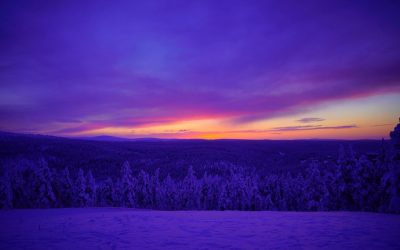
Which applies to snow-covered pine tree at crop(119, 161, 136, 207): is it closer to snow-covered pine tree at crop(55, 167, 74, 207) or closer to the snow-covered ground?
snow-covered pine tree at crop(55, 167, 74, 207)

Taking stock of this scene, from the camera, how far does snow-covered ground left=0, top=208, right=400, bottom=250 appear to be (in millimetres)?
8734

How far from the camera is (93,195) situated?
4362 centimetres

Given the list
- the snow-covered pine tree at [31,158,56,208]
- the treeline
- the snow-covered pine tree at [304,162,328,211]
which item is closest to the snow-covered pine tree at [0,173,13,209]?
the treeline

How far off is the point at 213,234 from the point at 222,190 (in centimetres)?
4012

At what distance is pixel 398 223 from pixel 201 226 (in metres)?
9.14

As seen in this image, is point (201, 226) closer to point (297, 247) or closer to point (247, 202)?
point (297, 247)

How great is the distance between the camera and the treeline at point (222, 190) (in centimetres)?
2283

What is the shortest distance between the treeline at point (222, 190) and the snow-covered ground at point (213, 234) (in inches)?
308

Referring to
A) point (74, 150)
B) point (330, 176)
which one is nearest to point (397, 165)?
point (330, 176)

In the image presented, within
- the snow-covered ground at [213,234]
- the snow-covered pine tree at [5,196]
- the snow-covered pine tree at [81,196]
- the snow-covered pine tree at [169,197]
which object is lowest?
the snow-covered pine tree at [169,197]

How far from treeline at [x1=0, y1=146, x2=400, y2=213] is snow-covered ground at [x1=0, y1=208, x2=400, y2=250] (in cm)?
782

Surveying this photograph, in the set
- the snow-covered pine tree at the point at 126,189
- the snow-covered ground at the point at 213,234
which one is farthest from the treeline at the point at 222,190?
the snow-covered ground at the point at 213,234

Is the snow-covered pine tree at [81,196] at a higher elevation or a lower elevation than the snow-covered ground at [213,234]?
lower

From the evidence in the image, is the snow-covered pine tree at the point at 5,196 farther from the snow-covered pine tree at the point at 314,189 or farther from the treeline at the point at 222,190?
the snow-covered pine tree at the point at 314,189
